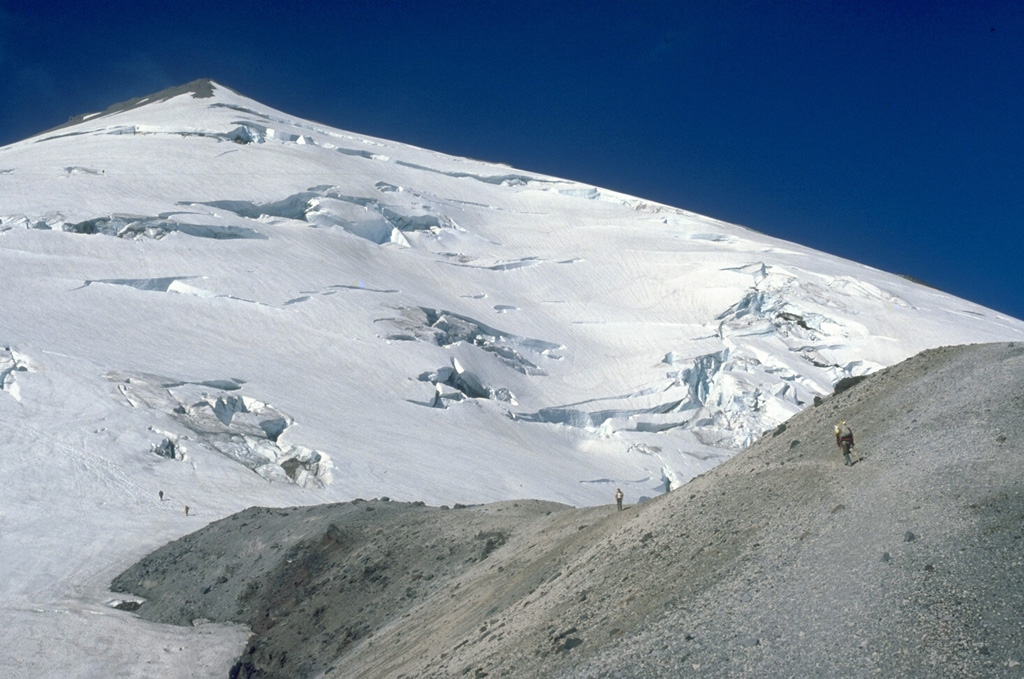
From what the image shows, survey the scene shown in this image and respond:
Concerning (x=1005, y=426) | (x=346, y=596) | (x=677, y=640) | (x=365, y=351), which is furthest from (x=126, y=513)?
(x=1005, y=426)

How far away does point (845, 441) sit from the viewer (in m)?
12.9

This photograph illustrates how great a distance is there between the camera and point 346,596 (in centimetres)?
1836

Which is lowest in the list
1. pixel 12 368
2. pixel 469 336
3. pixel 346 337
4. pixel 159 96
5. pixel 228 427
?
pixel 228 427

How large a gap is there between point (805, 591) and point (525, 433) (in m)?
30.8

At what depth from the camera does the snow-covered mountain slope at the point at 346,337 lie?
29.4 meters

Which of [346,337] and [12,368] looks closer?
[12,368]

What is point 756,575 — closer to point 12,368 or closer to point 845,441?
point 845,441

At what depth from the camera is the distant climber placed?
42.4 ft

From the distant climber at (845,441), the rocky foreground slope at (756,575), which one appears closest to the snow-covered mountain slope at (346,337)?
the rocky foreground slope at (756,575)

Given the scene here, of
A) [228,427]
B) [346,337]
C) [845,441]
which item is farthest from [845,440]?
[346,337]

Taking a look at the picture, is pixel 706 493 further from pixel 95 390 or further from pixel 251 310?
pixel 251 310

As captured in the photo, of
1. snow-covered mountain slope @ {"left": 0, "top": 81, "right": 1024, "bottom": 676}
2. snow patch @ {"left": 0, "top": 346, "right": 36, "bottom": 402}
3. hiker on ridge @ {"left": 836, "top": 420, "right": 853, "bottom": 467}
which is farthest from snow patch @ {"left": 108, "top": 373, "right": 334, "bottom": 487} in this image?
hiker on ridge @ {"left": 836, "top": 420, "right": 853, "bottom": 467}

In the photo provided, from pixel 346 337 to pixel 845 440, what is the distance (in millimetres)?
32404

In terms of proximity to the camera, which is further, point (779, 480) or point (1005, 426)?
point (779, 480)
